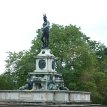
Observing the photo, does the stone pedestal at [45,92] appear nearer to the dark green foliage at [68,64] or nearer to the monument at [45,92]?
the monument at [45,92]

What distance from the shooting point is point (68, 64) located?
229ft

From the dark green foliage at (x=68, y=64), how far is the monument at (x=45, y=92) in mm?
12474

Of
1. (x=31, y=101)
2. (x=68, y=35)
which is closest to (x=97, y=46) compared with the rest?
(x=68, y=35)

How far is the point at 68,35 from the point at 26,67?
22.9 ft

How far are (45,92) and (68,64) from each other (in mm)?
21952

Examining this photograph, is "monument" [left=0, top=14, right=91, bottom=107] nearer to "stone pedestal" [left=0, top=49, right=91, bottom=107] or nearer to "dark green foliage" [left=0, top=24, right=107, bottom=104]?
"stone pedestal" [left=0, top=49, right=91, bottom=107]

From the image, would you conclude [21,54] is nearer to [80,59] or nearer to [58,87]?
[80,59]

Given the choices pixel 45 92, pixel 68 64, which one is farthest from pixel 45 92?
pixel 68 64

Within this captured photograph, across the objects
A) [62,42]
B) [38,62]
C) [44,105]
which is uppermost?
[62,42]

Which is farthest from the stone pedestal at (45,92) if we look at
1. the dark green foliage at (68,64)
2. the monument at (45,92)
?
the dark green foliage at (68,64)

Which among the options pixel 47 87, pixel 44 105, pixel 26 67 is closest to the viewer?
pixel 44 105

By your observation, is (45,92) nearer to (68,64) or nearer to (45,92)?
(45,92)

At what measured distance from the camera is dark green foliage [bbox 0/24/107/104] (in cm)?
6950

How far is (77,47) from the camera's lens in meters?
70.7
